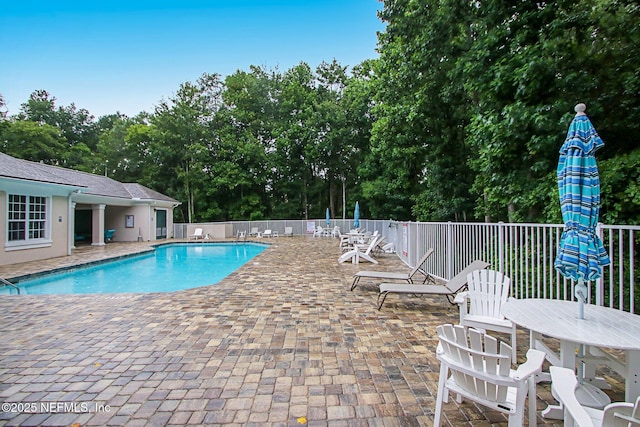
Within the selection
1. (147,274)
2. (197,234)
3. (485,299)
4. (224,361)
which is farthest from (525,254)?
(197,234)

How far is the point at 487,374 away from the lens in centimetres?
185

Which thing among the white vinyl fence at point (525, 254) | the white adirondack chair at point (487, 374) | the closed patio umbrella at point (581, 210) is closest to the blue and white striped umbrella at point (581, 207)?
the closed patio umbrella at point (581, 210)

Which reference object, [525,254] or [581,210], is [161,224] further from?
[581,210]

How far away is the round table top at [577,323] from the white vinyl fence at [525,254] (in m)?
0.83

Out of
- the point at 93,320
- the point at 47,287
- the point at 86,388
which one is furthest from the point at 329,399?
the point at 47,287

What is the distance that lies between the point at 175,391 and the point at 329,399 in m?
1.29

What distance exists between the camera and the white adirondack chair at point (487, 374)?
5.88 feet

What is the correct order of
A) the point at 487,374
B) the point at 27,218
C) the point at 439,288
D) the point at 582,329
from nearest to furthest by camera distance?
the point at 487,374, the point at 582,329, the point at 439,288, the point at 27,218

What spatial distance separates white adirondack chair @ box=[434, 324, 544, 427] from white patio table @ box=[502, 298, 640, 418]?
274 mm

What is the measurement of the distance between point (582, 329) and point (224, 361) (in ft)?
9.90

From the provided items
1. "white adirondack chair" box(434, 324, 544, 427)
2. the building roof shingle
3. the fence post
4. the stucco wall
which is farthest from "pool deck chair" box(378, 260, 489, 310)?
the stucco wall

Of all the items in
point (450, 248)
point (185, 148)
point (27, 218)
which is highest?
point (185, 148)

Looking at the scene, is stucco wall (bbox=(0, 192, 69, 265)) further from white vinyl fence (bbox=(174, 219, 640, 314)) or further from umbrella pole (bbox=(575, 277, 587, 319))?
umbrella pole (bbox=(575, 277, 587, 319))

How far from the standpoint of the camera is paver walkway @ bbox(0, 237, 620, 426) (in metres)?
2.29
